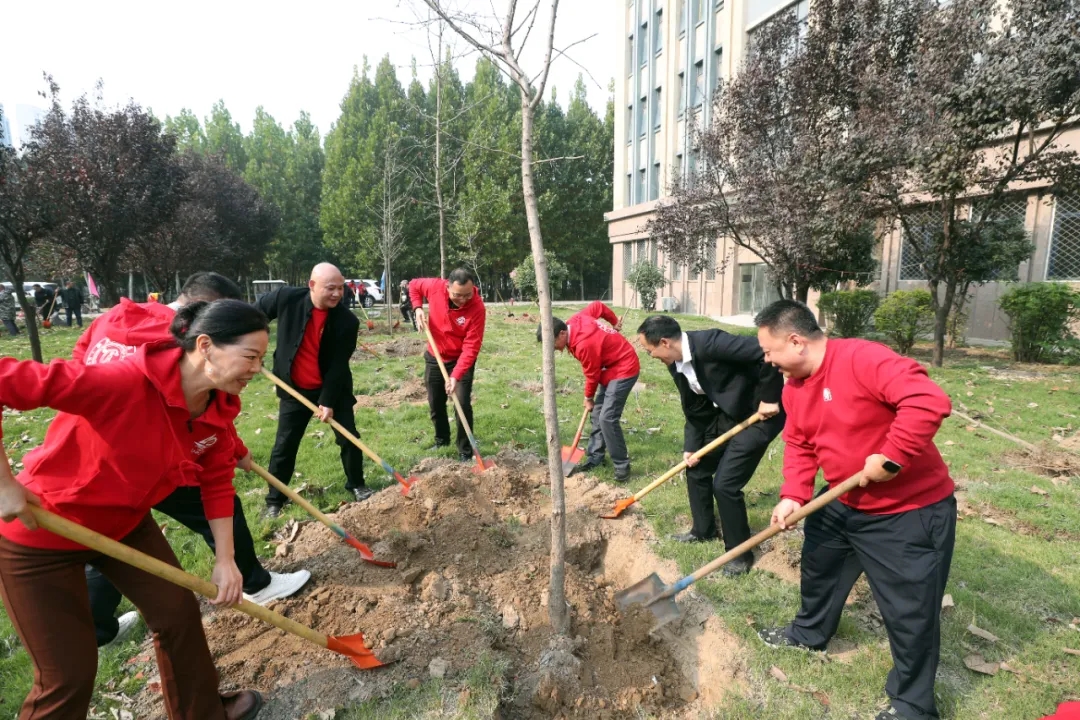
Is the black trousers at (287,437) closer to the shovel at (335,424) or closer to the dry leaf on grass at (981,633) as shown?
the shovel at (335,424)

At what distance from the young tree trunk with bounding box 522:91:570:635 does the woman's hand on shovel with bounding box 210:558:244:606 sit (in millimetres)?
1473

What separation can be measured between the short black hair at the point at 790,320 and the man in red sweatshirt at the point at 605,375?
2.45 metres

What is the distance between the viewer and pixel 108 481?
1.89m

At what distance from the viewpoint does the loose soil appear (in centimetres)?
267

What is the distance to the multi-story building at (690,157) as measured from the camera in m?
12.4


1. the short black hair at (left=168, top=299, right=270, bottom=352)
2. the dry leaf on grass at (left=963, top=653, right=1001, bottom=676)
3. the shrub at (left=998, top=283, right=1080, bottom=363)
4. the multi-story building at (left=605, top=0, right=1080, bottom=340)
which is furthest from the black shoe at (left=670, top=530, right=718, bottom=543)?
the multi-story building at (left=605, top=0, right=1080, bottom=340)

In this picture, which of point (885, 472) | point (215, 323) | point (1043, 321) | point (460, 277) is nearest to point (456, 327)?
point (460, 277)

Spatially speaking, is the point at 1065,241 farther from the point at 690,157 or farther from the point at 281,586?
the point at 281,586

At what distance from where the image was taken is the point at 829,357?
8.29 ft

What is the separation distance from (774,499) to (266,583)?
395cm

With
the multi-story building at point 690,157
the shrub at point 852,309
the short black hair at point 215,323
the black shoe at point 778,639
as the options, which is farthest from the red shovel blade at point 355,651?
the multi-story building at point 690,157

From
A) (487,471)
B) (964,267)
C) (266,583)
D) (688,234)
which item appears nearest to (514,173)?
(688,234)

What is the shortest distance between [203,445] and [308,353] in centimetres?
233

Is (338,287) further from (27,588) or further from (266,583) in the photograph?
(27,588)
